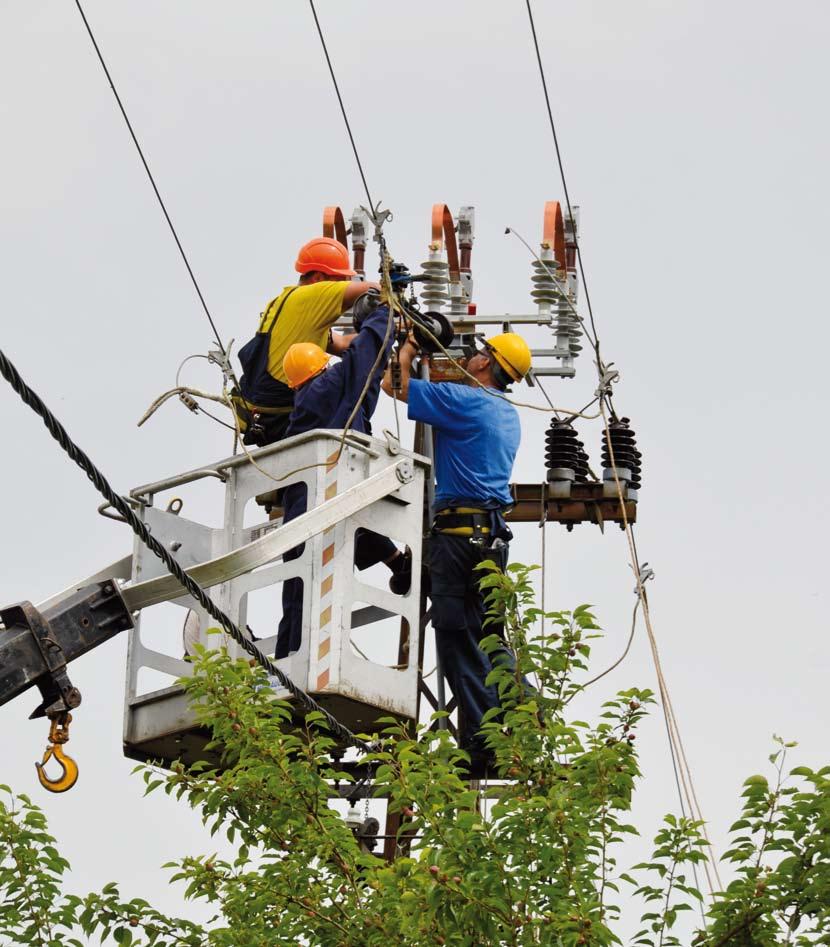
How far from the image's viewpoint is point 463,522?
15.9 metres

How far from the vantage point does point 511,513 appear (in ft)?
57.3

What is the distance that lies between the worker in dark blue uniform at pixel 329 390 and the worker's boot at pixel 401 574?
0.71 feet

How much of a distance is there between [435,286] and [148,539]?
5.52 meters

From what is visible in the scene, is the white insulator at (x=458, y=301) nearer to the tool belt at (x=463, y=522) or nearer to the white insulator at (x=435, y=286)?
the white insulator at (x=435, y=286)

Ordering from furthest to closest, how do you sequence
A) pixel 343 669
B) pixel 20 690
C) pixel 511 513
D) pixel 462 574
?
pixel 511 513, pixel 462 574, pixel 343 669, pixel 20 690

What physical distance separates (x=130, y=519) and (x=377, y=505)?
297cm

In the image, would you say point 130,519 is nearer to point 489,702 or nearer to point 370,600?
point 370,600

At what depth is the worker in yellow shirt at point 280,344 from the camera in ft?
52.2

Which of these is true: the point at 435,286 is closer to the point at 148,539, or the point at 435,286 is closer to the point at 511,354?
the point at 511,354

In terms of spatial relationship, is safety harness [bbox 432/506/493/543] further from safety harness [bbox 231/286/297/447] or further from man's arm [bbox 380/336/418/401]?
safety harness [bbox 231/286/297/447]

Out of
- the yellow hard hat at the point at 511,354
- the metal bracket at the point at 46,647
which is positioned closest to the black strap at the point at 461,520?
the yellow hard hat at the point at 511,354

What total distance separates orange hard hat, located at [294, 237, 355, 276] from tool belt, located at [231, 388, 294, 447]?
88 cm

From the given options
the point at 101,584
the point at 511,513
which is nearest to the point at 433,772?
the point at 101,584

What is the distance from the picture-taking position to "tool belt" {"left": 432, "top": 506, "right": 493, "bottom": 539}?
15875 mm
